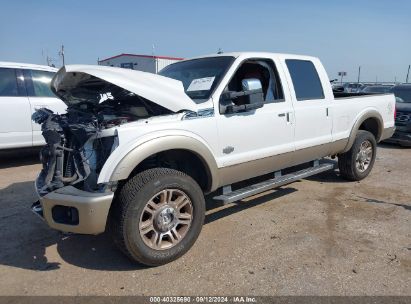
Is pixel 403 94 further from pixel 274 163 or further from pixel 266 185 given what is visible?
pixel 266 185

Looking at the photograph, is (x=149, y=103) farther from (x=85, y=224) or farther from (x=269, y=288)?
(x=269, y=288)

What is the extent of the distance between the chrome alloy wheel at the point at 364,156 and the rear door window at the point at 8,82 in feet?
20.0

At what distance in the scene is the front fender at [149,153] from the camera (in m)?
3.23

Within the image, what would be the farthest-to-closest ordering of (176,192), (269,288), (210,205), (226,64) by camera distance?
(210,205)
(226,64)
(176,192)
(269,288)

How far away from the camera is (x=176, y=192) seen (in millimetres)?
3637

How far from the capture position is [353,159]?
6.05 metres

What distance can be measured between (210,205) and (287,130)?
142cm

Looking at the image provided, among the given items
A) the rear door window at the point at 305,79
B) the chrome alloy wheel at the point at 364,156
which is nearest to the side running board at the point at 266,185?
the chrome alloy wheel at the point at 364,156

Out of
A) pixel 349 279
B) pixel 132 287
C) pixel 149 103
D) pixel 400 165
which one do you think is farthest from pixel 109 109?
pixel 400 165

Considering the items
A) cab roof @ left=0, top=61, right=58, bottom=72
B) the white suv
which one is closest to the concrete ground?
the white suv

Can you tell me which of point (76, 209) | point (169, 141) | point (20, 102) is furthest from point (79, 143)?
point (20, 102)

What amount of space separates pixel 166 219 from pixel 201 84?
1.55 metres

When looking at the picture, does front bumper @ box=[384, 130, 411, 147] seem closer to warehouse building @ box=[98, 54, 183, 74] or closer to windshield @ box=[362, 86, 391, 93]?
windshield @ box=[362, 86, 391, 93]

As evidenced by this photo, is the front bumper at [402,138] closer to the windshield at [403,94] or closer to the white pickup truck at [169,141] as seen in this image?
the windshield at [403,94]
